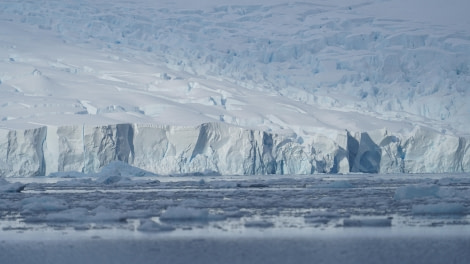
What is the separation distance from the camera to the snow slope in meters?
28.0

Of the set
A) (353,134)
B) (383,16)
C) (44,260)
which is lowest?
(44,260)

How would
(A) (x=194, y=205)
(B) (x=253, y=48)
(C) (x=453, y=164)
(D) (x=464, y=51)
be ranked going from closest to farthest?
(A) (x=194, y=205)
(C) (x=453, y=164)
(D) (x=464, y=51)
(B) (x=253, y=48)

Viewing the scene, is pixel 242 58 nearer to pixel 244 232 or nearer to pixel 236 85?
pixel 236 85

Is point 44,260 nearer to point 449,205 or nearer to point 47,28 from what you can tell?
point 449,205

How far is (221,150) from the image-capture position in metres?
28.2

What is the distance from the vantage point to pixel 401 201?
12195 millimetres

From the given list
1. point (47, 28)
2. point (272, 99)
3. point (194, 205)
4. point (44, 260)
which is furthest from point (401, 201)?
point (47, 28)

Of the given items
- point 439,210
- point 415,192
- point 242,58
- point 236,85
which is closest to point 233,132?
point 236,85

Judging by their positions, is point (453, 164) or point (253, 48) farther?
point (253, 48)

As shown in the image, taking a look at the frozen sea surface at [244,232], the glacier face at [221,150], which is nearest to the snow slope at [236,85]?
the glacier face at [221,150]

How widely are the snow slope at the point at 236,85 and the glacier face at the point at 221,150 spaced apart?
0.05 metres

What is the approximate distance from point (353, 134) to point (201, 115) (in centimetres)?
585

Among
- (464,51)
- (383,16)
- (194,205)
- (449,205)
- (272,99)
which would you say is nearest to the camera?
(449,205)

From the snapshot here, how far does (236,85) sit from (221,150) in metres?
10.4
